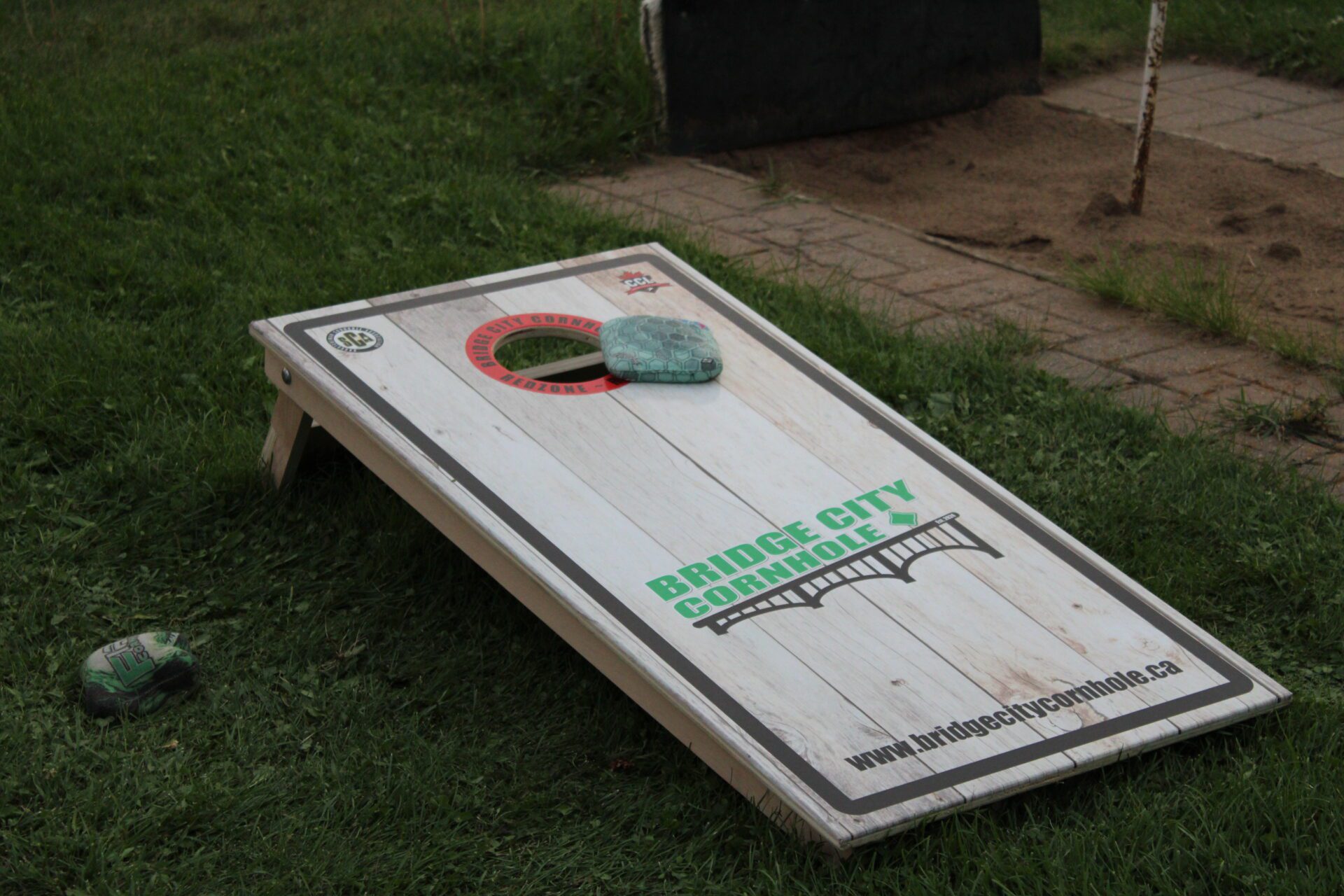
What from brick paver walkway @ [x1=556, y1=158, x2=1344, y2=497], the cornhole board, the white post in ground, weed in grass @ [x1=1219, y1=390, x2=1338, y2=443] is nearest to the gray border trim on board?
the cornhole board

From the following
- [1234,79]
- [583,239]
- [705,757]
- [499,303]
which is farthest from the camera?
[1234,79]

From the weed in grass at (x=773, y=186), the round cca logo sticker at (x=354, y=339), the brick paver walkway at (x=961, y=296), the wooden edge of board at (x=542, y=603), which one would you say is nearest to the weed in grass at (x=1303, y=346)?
the brick paver walkway at (x=961, y=296)

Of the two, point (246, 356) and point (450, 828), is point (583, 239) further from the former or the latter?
point (450, 828)

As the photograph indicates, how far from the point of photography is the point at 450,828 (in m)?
2.60

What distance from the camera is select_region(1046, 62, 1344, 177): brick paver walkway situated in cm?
647

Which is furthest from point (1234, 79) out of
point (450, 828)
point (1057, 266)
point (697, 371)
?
point (450, 828)

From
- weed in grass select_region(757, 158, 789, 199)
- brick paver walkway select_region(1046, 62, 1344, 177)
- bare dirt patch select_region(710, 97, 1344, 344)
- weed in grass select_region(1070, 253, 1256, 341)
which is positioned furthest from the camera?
brick paver walkway select_region(1046, 62, 1344, 177)

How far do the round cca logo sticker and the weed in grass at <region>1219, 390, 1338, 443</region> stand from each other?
2.32m

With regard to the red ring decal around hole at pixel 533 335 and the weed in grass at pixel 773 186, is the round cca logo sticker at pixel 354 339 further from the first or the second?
the weed in grass at pixel 773 186

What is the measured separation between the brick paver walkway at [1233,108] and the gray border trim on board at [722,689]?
3678 millimetres

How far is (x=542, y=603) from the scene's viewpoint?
2779mm

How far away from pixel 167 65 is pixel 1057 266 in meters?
3.99

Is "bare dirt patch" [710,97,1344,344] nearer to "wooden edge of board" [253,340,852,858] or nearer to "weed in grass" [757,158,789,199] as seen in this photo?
"weed in grass" [757,158,789,199]

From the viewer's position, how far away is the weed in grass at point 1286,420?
3920 millimetres
